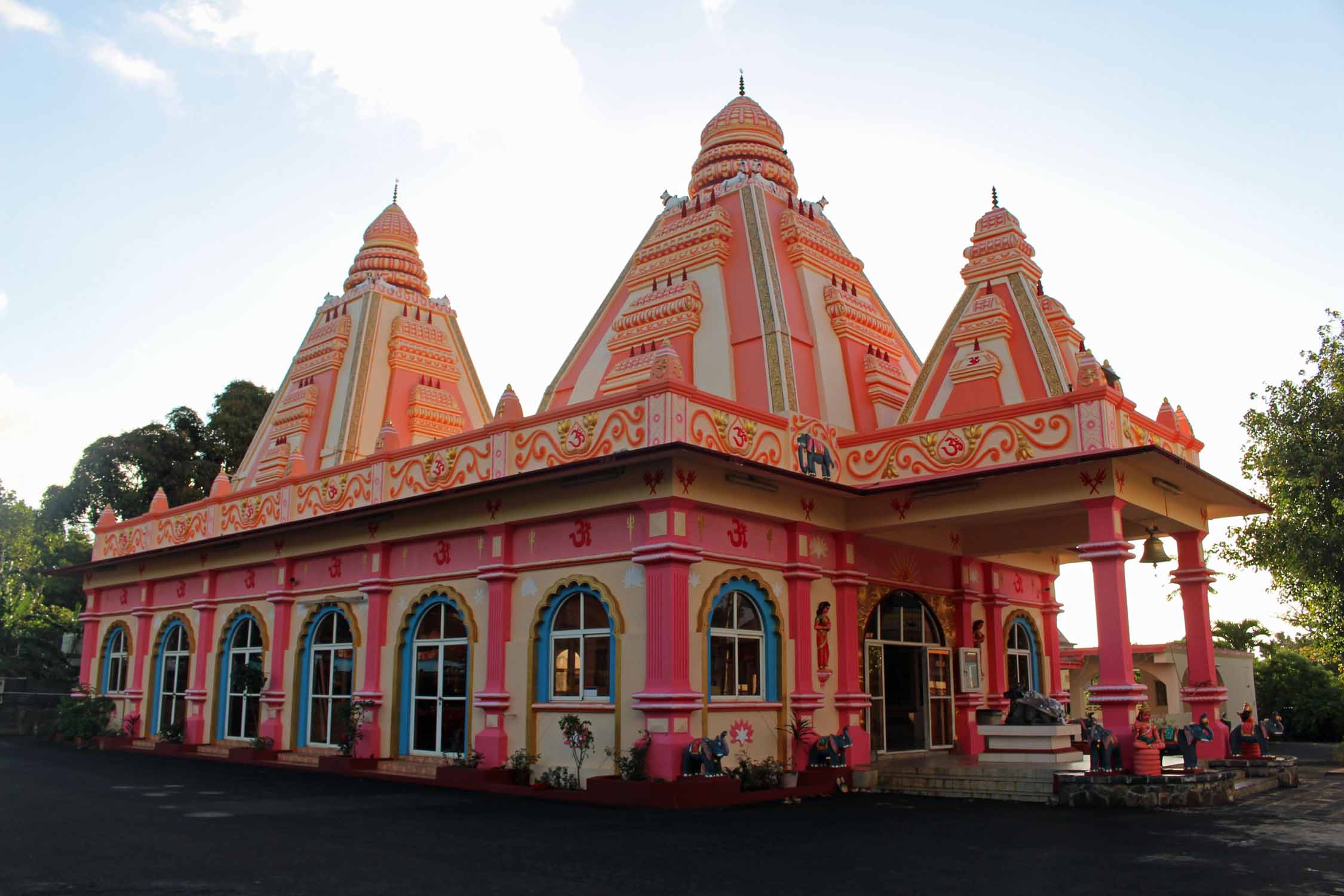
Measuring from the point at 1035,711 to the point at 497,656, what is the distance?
22.8ft

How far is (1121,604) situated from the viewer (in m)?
12.2

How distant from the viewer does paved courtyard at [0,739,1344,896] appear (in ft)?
23.6

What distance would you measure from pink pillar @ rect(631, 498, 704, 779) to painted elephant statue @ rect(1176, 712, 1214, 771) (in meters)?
6.18

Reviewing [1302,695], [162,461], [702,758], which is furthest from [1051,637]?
[162,461]

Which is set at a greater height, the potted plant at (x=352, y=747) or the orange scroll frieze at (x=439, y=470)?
the orange scroll frieze at (x=439, y=470)

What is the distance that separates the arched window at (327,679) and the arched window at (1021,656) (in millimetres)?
10840

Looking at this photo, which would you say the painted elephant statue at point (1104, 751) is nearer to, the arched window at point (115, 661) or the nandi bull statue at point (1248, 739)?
the nandi bull statue at point (1248, 739)

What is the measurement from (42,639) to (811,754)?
27291 millimetres

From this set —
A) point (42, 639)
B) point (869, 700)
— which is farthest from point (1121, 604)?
point (42, 639)

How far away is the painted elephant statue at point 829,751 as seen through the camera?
13.5 meters

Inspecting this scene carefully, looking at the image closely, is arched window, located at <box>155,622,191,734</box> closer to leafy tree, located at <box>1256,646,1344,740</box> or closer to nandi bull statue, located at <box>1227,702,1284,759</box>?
nandi bull statue, located at <box>1227,702,1284,759</box>

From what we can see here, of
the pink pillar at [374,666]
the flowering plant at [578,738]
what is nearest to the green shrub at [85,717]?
the pink pillar at [374,666]

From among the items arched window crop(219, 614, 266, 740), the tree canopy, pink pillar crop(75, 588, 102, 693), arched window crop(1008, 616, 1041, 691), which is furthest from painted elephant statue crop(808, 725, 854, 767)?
the tree canopy

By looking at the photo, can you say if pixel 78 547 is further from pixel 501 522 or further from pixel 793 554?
pixel 793 554
